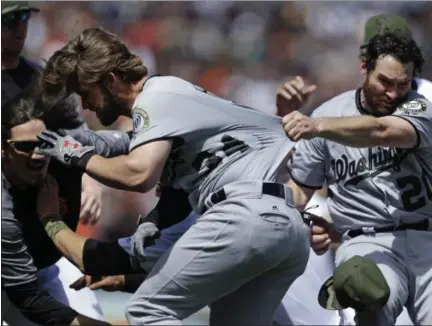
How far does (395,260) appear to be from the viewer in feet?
13.0

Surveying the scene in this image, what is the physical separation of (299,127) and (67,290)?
1854mm

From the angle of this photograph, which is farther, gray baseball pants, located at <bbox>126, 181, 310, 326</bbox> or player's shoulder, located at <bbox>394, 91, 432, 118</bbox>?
player's shoulder, located at <bbox>394, 91, 432, 118</bbox>

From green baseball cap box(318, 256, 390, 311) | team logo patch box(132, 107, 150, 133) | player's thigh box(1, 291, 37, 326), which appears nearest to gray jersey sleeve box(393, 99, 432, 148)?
green baseball cap box(318, 256, 390, 311)

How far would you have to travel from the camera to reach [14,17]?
506cm

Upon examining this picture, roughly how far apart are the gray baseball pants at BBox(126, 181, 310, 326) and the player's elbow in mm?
432

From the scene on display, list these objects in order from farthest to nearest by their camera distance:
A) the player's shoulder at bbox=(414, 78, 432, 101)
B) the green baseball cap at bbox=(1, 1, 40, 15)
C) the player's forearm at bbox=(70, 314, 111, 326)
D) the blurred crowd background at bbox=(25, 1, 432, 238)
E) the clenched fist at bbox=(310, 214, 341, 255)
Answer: the blurred crowd background at bbox=(25, 1, 432, 238) → the green baseball cap at bbox=(1, 1, 40, 15) → the player's forearm at bbox=(70, 314, 111, 326) → the clenched fist at bbox=(310, 214, 341, 255) → the player's shoulder at bbox=(414, 78, 432, 101)

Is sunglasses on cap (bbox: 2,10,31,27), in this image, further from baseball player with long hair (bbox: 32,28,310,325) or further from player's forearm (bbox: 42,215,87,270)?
player's forearm (bbox: 42,215,87,270)

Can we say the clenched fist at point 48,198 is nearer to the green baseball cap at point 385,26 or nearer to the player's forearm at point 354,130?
the player's forearm at point 354,130

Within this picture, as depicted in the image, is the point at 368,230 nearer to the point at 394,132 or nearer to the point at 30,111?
the point at 394,132

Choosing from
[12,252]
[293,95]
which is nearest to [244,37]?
[293,95]

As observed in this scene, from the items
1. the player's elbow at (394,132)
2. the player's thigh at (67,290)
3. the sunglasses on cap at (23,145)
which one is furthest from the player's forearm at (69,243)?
the player's elbow at (394,132)

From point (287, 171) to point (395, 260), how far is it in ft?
3.15

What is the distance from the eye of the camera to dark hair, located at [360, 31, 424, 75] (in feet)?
13.1

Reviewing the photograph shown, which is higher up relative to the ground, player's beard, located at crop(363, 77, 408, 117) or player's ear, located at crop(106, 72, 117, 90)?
player's ear, located at crop(106, 72, 117, 90)
